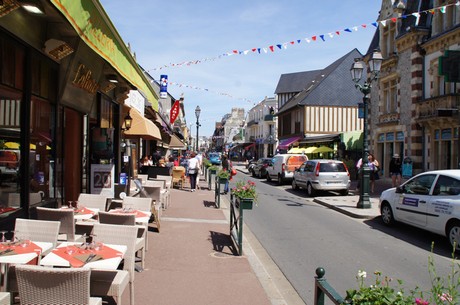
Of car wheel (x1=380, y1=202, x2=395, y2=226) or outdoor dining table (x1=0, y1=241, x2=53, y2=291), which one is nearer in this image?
outdoor dining table (x1=0, y1=241, x2=53, y2=291)

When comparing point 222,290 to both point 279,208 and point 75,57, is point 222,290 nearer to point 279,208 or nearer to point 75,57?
point 75,57

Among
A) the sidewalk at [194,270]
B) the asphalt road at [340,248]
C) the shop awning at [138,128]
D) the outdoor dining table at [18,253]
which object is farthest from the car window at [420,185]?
the outdoor dining table at [18,253]

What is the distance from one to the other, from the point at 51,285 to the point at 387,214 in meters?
9.56

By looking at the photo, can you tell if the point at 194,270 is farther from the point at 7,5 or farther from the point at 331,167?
the point at 331,167

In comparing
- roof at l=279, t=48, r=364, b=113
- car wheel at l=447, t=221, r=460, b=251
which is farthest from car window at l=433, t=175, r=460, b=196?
roof at l=279, t=48, r=364, b=113

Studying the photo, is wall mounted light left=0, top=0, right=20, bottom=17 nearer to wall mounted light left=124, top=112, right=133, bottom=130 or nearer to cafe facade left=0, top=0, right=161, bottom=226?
cafe facade left=0, top=0, right=161, bottom=226

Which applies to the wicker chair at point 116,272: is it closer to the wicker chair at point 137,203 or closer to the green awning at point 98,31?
the green awning at point 98,31

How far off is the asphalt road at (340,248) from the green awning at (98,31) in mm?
3886

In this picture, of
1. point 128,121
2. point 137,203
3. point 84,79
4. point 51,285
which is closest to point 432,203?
point 137,203

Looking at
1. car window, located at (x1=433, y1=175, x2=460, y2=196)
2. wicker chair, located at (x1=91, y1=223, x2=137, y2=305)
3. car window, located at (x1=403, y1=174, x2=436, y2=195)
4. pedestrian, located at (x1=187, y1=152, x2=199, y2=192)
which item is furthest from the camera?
pedestrian, located at (x1=187, y1=152, x2=199, y2=192)

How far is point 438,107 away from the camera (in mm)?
19469

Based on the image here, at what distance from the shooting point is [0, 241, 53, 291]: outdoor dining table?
13.5 feet

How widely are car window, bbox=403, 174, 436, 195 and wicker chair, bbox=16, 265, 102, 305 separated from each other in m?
8.09

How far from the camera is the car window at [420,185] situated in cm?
950
